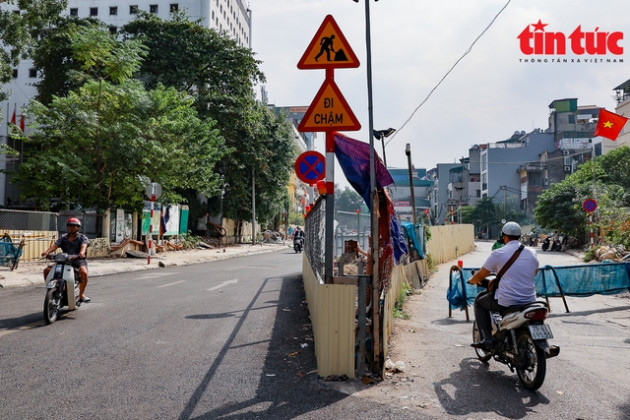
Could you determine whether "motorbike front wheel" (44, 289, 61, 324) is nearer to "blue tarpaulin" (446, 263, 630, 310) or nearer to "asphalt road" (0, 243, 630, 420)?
"asphalt road" (0, 243, 630, 420)

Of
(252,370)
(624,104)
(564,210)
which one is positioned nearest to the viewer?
(252,370)

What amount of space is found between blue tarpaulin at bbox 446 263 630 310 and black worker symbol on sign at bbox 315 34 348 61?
224 inches

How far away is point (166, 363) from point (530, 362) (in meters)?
3.68

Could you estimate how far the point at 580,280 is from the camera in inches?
433

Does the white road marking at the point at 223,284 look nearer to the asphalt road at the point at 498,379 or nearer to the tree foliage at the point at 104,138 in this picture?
the asphalt road at the point at 498,379

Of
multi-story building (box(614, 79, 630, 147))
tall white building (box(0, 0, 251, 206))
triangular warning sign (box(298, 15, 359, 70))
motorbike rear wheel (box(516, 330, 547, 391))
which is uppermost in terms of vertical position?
tall white building (box(0, 0, 251, 206))

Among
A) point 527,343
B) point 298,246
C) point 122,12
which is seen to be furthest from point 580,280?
point 122,12

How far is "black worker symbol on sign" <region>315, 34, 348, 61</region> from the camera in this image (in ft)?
19.0

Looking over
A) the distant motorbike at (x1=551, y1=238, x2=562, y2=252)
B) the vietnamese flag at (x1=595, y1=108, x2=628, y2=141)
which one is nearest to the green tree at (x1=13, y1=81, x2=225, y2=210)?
the vietnamese flag at (x1=595, y1=108, x2=628, y2=141)

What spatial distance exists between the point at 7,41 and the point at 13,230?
839 centimetres

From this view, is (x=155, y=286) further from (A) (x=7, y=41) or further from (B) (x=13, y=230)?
(A) (x=7, y=41)

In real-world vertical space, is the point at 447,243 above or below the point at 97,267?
above

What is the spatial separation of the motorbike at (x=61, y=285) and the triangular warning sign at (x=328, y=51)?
5109mm

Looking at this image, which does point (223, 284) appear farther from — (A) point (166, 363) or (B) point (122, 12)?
(B) point (122, 12)
